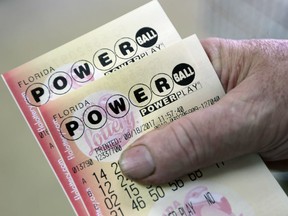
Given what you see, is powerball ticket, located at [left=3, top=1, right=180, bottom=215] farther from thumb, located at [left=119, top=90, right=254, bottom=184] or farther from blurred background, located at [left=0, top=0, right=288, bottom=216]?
blurred background, located at [left=0, top=0, right=288, bottom=216]

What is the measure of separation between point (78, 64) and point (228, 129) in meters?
0.17

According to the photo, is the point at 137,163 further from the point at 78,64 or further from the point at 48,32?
the point at 48,32

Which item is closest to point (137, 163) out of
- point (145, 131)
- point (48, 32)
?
point (145, 131)

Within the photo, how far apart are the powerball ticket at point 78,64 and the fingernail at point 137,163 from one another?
0.06 m

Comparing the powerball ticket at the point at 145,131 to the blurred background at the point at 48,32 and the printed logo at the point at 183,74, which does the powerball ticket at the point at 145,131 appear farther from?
the blurred background at the point at 48,32

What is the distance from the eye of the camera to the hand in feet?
1.33

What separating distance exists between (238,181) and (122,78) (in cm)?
16

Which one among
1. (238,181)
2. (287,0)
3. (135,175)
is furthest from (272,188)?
(287,0)

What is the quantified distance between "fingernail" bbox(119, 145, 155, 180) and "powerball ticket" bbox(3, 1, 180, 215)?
0.06 meters

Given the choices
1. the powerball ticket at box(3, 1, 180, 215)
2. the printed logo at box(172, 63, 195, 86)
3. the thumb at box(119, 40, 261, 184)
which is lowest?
the thumb at box(119, 40, 261, 184)

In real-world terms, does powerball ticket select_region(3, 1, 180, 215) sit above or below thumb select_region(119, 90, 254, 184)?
above

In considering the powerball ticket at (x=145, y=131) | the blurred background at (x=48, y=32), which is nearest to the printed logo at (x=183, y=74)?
the powerball ticket at (x=145, y=131)

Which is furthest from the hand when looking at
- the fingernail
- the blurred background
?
the blurred background

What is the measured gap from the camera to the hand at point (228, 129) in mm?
405
